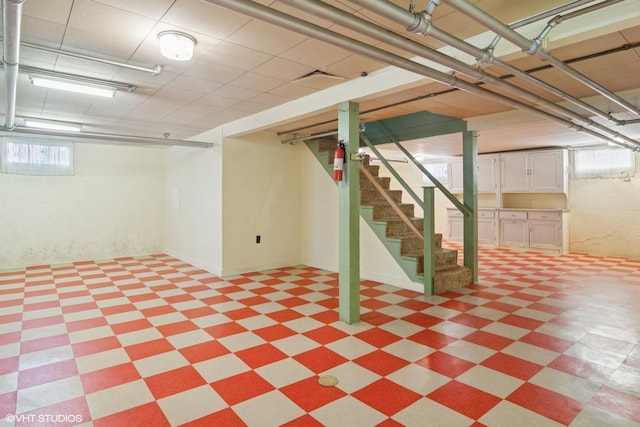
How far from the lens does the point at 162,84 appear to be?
391cm

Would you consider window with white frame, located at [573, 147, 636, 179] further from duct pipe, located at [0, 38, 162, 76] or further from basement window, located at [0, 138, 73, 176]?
basement window, located at [0, 138, 73, 176]

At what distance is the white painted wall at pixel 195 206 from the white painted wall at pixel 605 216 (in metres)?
8.51

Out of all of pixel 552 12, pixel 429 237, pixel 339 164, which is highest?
pixel 552 12

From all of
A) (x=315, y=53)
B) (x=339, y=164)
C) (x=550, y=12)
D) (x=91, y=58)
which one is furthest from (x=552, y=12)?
(x=91, y=58)

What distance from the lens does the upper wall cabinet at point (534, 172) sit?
8.36 meters

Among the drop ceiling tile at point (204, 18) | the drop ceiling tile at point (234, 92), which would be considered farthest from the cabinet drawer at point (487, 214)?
the drop ceiling tile at point (204, 18)

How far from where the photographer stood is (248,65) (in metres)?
3.33

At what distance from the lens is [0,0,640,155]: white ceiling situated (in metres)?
2.36

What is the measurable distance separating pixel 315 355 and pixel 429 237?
2.51 m

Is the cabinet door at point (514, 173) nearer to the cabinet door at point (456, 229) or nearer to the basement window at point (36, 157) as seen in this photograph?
the cabinet door at point (456, 229)

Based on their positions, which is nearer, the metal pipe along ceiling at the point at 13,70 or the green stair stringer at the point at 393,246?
the metal pipe along ceiling at the point at 13,70

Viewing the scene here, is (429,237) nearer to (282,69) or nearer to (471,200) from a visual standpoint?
(471,200)

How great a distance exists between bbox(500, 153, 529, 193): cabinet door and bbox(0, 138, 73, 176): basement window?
10.6 meters

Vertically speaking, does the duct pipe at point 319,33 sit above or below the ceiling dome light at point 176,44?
below
